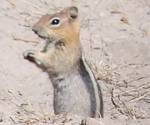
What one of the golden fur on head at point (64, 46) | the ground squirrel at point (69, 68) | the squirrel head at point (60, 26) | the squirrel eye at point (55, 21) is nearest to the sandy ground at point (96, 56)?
the ground squirrel at point (69, 68)

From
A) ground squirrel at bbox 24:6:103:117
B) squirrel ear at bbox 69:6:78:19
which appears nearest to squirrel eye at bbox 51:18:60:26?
ground squirrel at bbox 24:6:103:117

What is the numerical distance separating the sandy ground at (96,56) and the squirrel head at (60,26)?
30.9 inches

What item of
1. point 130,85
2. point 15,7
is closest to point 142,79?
point 130,85

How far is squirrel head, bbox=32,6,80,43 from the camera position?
5.02m

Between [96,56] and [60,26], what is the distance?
69.4 inches

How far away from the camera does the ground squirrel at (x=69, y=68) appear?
17.1 ft

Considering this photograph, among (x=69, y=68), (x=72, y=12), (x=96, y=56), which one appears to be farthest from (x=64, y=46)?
(x=96, y=56)

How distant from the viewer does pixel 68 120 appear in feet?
13.9

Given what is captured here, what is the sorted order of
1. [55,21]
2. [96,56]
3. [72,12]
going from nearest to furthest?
[55,21]
[72,12]
[96,56]

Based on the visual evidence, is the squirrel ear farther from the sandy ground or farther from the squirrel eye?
the sandy ground

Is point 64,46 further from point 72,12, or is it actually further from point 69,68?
point 72,12

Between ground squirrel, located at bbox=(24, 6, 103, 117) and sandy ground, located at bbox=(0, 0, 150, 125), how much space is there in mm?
289

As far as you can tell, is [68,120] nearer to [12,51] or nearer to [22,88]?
[22,88]

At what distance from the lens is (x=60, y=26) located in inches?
204
